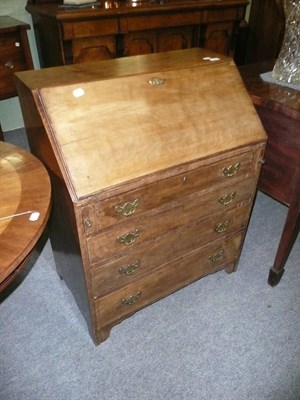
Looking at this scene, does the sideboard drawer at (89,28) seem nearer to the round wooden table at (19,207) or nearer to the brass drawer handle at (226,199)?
the round wooden table at (19,207)

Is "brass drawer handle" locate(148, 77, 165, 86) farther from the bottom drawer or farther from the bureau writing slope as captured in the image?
the bottom drawer

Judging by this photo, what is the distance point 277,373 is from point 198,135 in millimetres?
1056

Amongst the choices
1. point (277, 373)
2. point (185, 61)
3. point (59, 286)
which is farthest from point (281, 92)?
point (59, 286)

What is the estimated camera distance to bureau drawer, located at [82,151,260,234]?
107 centimetres

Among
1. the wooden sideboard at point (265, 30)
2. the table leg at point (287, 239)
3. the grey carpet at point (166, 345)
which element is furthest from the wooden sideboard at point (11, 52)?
the wooden sideboard at point (265, 30)

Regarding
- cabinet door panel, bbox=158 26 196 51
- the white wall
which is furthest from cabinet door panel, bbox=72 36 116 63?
the white wall

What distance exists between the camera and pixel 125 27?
7.60 feet

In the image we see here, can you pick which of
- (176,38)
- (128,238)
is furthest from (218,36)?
(128,238)

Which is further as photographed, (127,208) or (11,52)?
(11,52)

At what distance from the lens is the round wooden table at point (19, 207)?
675mm

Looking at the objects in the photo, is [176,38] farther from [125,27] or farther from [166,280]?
[166,280]

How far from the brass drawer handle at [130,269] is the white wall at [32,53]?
7.57 feet

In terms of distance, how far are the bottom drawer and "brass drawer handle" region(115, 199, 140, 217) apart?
0.38m

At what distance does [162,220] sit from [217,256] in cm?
52
